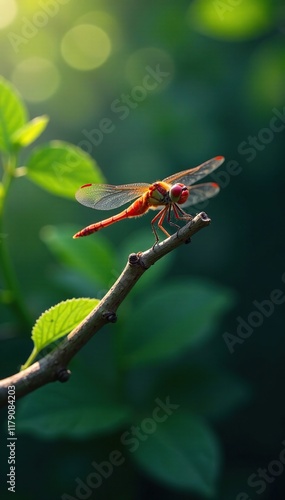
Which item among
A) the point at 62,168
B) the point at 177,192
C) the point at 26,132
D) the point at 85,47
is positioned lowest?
the point at 177,192

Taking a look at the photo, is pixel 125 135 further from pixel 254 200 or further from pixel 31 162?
pixel 31 162

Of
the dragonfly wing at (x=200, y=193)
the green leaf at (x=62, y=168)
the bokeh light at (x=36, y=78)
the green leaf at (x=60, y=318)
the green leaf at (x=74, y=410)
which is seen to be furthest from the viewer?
the bokeh light at (x=36, y=78)

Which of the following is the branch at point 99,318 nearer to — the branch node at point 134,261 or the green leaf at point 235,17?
the branch node at point 134,261

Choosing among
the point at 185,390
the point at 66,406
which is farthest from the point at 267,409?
the point at 66,406

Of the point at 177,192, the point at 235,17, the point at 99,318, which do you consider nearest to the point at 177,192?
the point at 177,192

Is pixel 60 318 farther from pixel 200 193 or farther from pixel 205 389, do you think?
pixel 205 389

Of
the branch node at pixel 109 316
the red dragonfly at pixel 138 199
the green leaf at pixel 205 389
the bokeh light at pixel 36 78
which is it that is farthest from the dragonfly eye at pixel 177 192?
the bokeh light at pixel 36 78
